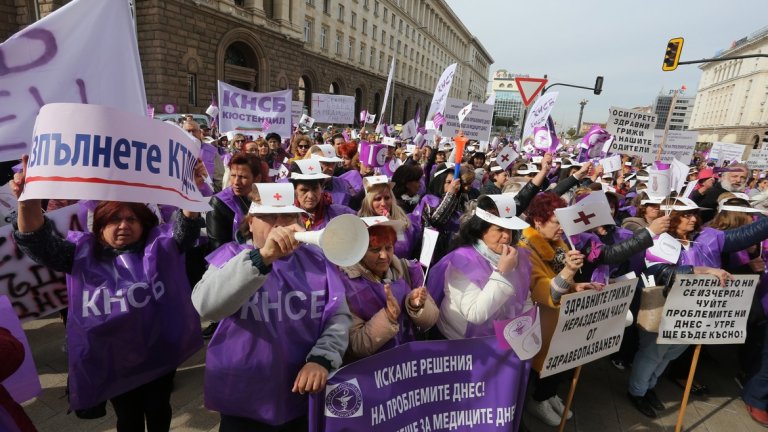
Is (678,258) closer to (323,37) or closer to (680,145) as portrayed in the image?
(680,145)

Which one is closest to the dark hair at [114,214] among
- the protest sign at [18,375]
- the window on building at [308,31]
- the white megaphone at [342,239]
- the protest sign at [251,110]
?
the protest sign at [18,375]

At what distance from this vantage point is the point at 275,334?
180 centimetres

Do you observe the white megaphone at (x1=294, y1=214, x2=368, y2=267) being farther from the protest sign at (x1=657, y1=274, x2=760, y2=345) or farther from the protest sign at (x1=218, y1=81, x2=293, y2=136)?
the protest sign at (x1=218, y1=81, x2=293, y2=136)

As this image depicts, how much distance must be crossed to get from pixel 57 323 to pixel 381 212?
3.51m

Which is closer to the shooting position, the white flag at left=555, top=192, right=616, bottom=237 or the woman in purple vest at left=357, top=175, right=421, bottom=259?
the white flag at left=555, top=192, right=616, bottom=237

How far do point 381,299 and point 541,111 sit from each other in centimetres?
865

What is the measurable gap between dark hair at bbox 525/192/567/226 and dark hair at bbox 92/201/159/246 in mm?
2493

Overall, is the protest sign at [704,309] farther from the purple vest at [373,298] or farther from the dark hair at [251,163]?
the dark hair at [251,163]

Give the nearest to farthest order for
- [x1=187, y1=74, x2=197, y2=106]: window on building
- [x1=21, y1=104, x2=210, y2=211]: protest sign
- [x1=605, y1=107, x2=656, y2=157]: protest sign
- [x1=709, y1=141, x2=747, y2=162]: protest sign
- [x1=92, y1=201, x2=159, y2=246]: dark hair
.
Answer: [x1=21, y1=104, x2=210, y2=211]: protest sign
[x1=92, y1=201, x2=159, y2=246]: dark hair
[x1=605, y1=107, x2=656, y2=157]: protest sign
[x1=709, y1=141, x2=747, y2=162]: protest sign
[x1=187, y1=74, x2=197, y2=106]: window on building

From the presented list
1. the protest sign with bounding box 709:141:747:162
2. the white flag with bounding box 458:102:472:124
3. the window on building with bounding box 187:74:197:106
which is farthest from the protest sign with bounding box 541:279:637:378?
the window on building with bounding box 187:74:197:106

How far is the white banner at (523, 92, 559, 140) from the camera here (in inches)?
363

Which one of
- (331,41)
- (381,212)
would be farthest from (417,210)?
(331,41)

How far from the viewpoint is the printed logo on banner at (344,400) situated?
1806 millimetres

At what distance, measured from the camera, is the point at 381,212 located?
3.30 metres
